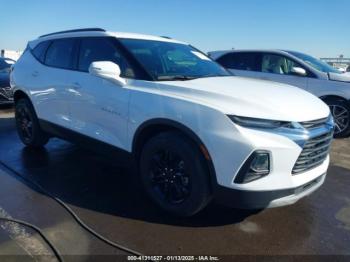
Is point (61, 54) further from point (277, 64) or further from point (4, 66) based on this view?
point (4, 66)

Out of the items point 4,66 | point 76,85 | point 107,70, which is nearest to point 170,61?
point 107,70

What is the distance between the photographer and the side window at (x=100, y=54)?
368 cm

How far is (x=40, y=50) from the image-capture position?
5.19 meters

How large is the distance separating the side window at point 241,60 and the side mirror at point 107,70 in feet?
16.9

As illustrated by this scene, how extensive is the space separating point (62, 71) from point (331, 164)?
4.16 meters

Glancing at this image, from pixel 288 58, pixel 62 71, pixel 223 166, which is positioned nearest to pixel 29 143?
pixel 62 71

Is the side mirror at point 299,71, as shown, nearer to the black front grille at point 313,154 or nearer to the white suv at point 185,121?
the white suv at point 185,121

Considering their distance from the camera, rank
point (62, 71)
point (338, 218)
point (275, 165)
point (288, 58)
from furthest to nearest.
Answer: point (288, 58)
point (62, 71)
point (338, 218)
point (275, 165)

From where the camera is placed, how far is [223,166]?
2.79 m

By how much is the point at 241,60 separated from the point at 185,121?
567cm

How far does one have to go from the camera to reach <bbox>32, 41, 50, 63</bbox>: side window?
5074 mm

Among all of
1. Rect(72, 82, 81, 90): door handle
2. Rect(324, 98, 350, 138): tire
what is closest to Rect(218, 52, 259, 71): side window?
Rect(324, 98, 350, 138): tire

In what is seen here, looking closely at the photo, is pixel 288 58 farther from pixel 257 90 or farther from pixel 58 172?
pixel 58 172

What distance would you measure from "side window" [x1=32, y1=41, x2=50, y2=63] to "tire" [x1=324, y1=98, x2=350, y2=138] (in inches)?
218
